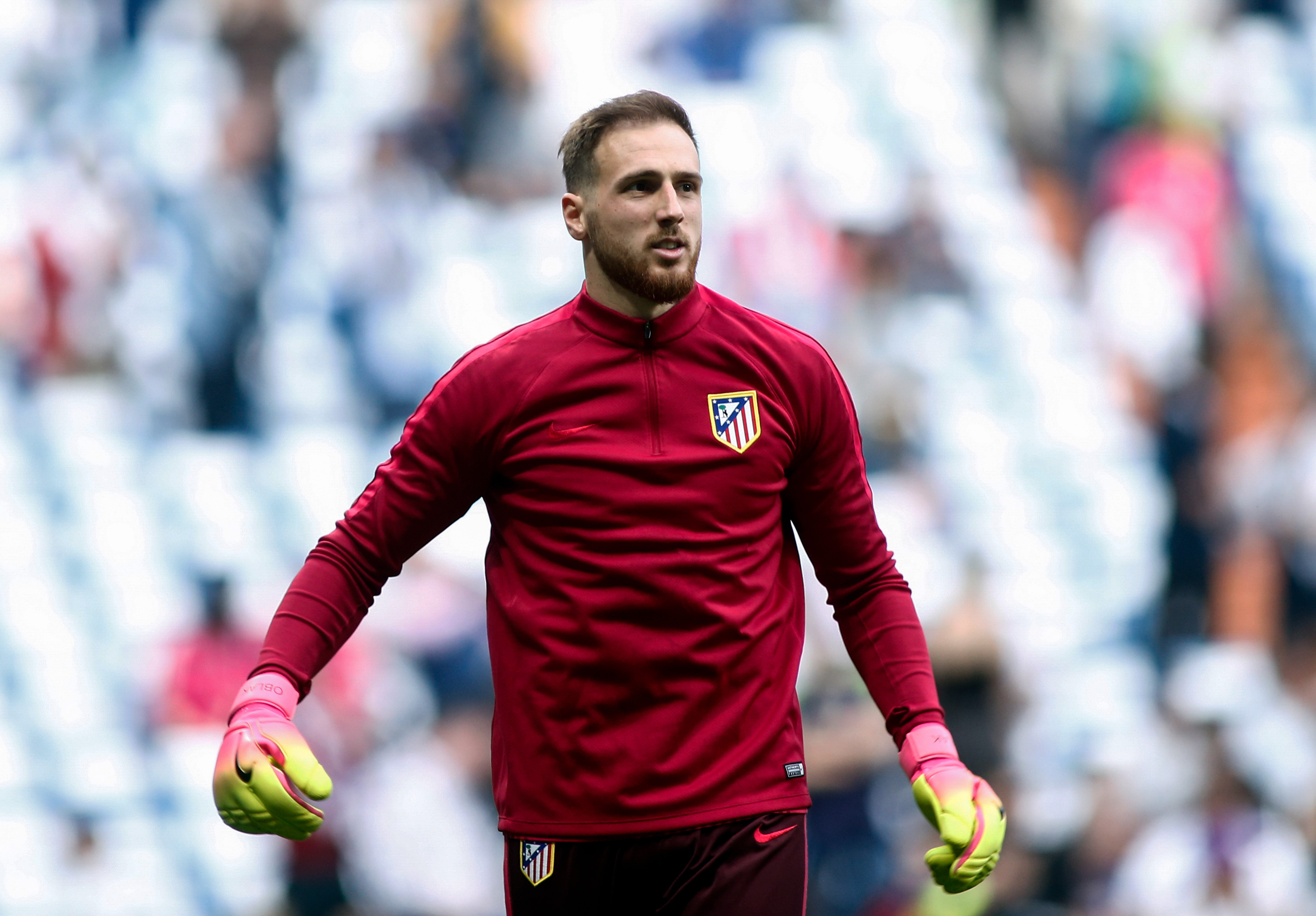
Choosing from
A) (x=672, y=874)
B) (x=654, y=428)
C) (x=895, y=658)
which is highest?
(x=654, y=428)

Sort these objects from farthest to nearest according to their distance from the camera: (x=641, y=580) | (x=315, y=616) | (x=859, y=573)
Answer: (x=859, y=573), (x=315, y=616), (x=641, y=580)

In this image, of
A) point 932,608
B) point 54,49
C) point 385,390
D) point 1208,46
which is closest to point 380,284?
point 385,390

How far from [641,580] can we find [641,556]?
0.13ft

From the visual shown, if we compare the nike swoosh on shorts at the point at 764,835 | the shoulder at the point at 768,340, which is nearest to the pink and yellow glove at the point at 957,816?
the nike swoosh on shorts at the point at 764,835

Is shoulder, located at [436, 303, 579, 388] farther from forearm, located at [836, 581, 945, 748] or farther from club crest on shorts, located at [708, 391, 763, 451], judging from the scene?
forearm, located at [836, 581, 945, 748]

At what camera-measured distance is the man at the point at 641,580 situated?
2520 millimetres

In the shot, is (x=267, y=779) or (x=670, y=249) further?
(x=670, y=249)

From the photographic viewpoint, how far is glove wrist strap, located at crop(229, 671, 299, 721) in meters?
2.53

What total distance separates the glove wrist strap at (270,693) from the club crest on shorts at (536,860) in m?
0.45

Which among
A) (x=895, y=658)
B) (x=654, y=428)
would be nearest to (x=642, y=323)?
(x=654, y=428)

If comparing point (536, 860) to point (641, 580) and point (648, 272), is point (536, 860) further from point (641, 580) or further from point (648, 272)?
point (648, 272)

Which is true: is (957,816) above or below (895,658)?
below

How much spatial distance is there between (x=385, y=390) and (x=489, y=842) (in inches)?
81.4

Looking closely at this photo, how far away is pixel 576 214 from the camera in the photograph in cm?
278
